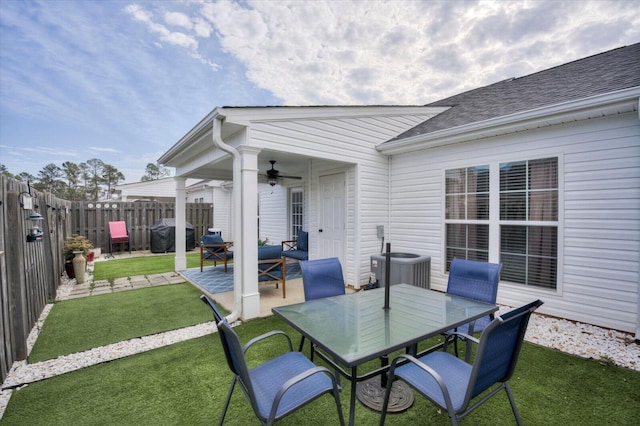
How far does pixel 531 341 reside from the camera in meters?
3.10

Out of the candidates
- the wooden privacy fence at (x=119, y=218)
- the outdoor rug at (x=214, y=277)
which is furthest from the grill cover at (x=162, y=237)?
the outdoor rug at (x=214, y=277)

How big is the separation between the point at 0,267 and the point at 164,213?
904 centimetres

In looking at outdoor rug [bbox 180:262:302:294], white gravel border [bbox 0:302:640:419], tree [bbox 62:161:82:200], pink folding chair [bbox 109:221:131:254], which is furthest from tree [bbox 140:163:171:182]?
white gravel border [bbox 0:302:640:419]

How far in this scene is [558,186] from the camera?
367 cm

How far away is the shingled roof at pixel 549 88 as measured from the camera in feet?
12.0

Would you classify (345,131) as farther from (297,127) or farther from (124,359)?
(124,359)

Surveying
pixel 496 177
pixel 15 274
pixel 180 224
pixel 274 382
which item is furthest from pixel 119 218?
pixel 496 177

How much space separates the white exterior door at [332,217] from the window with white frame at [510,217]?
77.7 inches

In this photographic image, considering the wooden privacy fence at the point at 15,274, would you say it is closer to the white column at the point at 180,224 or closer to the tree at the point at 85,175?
the white column at the point at 180,224

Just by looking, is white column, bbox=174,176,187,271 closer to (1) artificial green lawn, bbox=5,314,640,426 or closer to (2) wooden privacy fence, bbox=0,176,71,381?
(2) wooden privacy fence, bbox=0,176,71,381

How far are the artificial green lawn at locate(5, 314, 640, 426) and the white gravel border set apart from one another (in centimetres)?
15

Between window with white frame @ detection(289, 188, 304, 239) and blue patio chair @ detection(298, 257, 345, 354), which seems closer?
blue patio chair @ detection(298, 257, 345, 354)

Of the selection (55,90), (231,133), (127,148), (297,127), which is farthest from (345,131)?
(127,148)

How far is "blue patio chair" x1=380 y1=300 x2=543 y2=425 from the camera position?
52.6 inches
